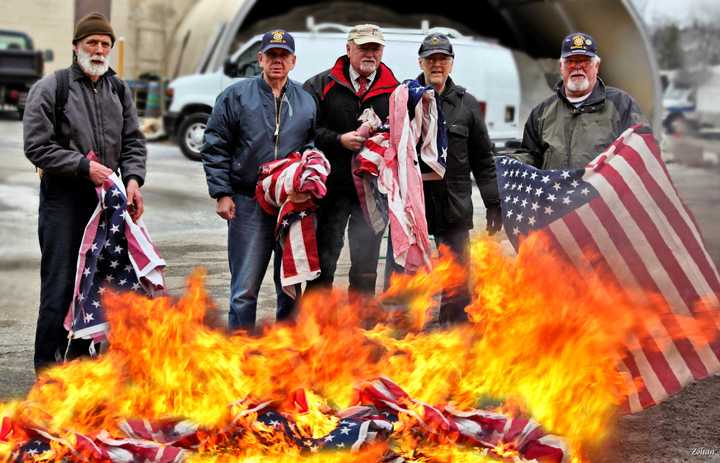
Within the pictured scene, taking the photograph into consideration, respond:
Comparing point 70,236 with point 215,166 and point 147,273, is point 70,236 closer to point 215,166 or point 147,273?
point 147,273

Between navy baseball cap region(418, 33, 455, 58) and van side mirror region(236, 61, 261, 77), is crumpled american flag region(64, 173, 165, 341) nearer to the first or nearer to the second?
navy baseball cap region(418, 33, 455, 58)

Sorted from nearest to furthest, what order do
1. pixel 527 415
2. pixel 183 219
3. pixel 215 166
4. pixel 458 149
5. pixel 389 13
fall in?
1. pixel 527 415
2. pixel 215 166
3. pixel 458 149
4. pixel 183 219
5. pixel 389 13

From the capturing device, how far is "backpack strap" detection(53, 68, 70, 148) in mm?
5542

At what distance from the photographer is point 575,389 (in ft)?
15.6

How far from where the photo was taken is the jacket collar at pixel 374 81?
645 centimetres

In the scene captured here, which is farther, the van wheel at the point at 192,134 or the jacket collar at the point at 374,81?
the van wheel at the point at 192,134

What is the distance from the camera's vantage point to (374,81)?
6484 mm

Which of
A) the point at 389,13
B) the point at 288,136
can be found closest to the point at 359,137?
the point at 288,136

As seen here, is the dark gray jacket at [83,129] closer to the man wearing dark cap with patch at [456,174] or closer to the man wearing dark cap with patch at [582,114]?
the man wearing dark cap with patch at [456,174]

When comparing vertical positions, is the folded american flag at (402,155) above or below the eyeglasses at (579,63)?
below

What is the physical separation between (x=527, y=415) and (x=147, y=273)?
2143mm

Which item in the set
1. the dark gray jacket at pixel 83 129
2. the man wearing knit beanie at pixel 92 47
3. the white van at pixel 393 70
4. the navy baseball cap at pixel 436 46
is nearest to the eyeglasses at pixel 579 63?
the navy baseball cap at pixel 436 46

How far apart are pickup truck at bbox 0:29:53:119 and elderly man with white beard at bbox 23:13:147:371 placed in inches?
744

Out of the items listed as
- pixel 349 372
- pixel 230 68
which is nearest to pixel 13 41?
pixel 230 68
